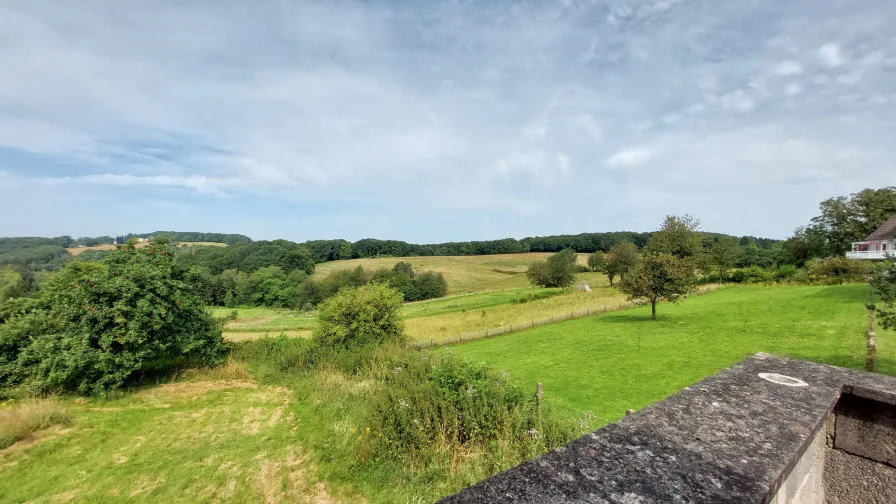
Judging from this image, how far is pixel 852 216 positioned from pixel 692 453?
6363 cm

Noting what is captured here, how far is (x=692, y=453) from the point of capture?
174 cm

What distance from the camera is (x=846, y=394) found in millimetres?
2309

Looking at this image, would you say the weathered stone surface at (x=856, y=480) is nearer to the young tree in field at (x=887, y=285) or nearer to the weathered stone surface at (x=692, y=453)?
the weathered stone surface at (x=692, y=453)

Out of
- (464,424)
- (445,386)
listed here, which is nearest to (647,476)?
(464,424)

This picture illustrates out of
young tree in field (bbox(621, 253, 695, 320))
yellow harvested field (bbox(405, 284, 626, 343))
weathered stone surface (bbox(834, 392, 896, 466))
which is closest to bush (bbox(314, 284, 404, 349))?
yellow harvested field (bbox(405, 284, 626, 343))

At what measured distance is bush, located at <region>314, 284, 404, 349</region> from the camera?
52.0 ft

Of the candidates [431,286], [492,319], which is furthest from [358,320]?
[431,286]

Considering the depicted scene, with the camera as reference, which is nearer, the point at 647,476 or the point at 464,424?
the point at 647,476

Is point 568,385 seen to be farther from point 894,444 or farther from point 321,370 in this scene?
point 894,444

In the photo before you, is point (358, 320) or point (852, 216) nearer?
point (358, 320)

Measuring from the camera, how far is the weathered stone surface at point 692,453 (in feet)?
4.85

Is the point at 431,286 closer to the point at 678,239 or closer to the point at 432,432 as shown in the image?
the point at 678,239

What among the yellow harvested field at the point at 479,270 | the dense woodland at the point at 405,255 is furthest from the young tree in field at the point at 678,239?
the yellow harvested field at the point at 479,270

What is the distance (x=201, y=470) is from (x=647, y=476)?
29.6 ft
